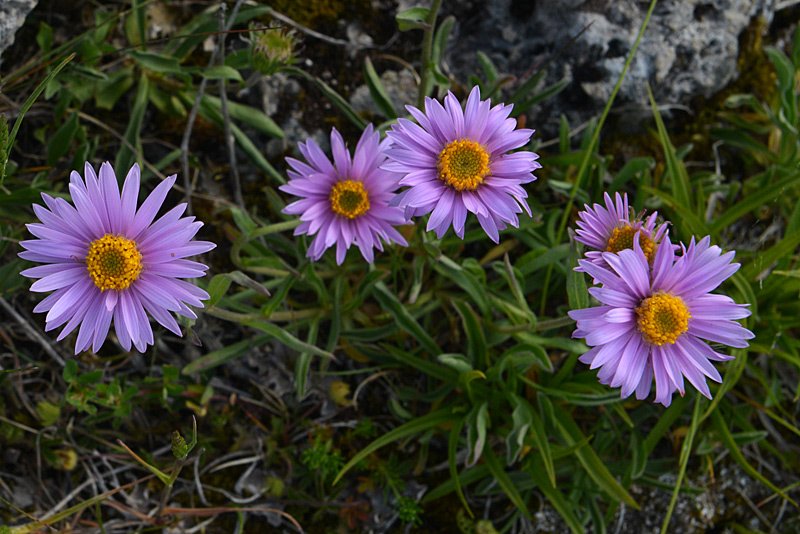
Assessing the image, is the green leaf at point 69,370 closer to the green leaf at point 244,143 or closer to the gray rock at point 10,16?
the green leaf at point 244,143

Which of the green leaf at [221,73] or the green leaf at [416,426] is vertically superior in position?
the green leaf at [221,73]

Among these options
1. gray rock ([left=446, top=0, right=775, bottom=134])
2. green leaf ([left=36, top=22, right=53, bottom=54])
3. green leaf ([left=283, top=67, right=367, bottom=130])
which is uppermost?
gray rock ([left=446, top=0, right=775, bottom=134])

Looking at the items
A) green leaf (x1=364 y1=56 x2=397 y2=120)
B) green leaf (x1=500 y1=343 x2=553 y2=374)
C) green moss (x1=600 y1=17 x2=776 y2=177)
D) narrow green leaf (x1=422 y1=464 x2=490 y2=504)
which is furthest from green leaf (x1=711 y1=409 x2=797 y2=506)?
green leaf (x1=364 y1=56 x2=397 y2=120)

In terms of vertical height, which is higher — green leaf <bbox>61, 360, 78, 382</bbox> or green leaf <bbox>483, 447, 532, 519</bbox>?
green leaf <bbox>61, 360, 78, 382</bbox>

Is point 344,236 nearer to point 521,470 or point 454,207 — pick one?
point 454,207

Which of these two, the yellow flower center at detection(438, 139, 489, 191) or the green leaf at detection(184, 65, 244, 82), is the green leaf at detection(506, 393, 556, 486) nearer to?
the yellow flower center at detection(438, 139, 489, 191)

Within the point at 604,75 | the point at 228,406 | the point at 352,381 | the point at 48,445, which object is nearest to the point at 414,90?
the point at 604,75

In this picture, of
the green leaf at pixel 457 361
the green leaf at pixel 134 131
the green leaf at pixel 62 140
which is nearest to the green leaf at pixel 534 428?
the green leaf at pixel 457 361
